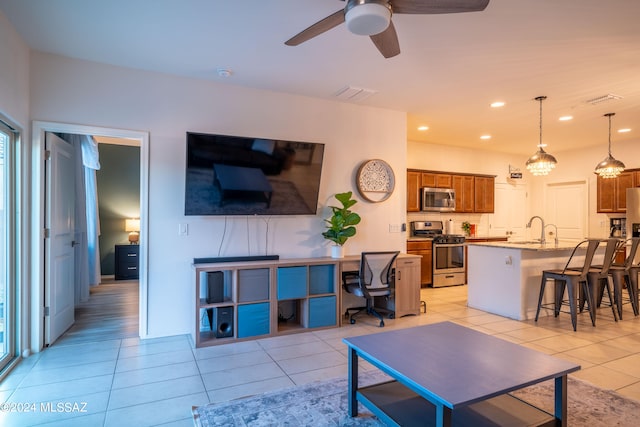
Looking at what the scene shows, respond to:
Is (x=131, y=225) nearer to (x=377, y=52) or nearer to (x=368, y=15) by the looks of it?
(x=377, y=52)

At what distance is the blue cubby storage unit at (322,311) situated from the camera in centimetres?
412

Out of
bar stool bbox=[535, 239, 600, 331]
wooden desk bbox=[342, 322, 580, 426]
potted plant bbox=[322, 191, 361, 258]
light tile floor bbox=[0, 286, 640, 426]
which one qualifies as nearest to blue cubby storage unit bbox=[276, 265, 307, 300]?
light tile floor bbox=[0, 286, 640, 426]

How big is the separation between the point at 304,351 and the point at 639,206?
6656 millimetres

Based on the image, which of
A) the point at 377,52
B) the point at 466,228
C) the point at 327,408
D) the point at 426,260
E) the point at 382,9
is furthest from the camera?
the point at 466,228

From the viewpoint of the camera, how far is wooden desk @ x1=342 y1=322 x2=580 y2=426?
5.67 ft

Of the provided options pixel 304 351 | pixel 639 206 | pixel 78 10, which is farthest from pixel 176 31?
pixel 639 206

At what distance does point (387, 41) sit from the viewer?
7.86 feet

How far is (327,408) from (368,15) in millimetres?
2389

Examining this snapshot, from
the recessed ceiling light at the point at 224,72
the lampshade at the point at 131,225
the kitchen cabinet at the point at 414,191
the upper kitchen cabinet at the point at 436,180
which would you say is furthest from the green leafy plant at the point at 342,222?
the lampshade at the point at 131,225

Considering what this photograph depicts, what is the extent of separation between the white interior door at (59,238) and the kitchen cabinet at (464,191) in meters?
6.46

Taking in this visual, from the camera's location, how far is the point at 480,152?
8047 mm

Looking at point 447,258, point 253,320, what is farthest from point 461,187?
point 253,320

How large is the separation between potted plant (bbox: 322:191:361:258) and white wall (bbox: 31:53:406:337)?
233 millimetres

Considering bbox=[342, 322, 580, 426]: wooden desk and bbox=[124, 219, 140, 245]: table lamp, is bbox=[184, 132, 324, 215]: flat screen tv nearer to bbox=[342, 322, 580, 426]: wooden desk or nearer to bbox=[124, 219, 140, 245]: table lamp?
bbox=[342, 322, 580, 426]: wooden desk
